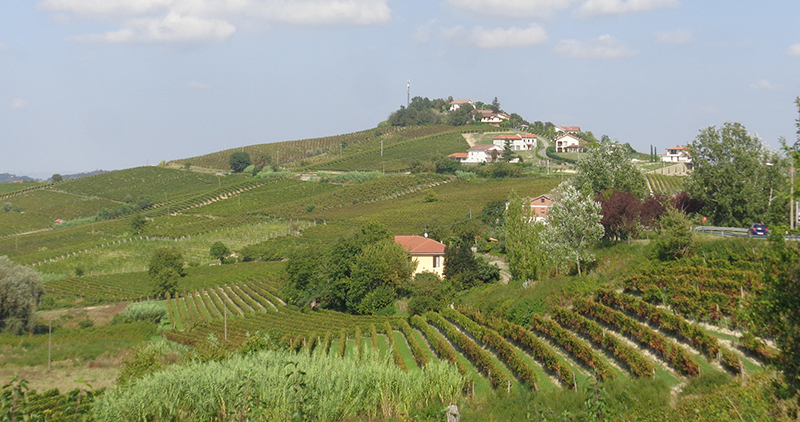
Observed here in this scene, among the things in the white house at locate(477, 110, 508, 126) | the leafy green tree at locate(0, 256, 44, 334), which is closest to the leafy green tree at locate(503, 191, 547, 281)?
the leafy green tree at locate(0, 256, 44, 334)

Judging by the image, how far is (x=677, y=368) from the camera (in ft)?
54.8

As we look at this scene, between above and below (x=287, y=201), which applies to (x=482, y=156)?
above

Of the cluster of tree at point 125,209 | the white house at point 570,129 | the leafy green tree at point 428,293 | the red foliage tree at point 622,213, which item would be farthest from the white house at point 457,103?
the red foliage tree at point 622,213

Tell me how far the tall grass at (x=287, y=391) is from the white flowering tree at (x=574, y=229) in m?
14.2

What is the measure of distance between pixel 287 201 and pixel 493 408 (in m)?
92.2

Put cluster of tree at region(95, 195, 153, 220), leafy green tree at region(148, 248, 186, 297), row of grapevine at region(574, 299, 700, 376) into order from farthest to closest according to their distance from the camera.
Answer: cluster of tree at region(95, 195, 153, 220), leafy green tree at region(148, 248, 186, 297), row of grapevine at region(574, 299, 700, 376)

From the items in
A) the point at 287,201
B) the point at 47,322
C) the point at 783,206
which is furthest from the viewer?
the point at 287,201

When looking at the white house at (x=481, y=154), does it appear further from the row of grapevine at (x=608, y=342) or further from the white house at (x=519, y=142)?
the row of grapevine at (x=608, y=342)

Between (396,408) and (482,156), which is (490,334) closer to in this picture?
(396,408)

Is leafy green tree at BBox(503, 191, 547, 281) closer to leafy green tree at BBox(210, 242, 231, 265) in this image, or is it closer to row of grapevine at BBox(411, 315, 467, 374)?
row of grapevine at BBox(411, 315, 467, 374)

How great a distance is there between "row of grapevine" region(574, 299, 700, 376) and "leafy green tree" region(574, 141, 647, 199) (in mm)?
19776

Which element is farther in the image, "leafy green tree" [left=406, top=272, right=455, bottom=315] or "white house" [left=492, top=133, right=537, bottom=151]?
"white house" [left=492, top=133, right=537, bottom=151]

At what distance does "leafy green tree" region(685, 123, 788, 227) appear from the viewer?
34188mm

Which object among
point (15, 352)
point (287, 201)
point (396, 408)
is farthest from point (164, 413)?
point (287, 201)
